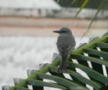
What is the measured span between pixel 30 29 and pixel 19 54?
1.25 ft

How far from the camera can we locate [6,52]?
5.73 metres

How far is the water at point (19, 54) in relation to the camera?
567cm

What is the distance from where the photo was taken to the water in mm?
5668

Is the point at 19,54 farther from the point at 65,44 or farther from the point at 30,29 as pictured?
the point at 65,44

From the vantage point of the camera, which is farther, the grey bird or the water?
the water

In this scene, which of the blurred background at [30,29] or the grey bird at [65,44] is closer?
the grey bird at [65,44]

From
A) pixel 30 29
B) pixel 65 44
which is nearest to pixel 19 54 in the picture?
pixel 30 29

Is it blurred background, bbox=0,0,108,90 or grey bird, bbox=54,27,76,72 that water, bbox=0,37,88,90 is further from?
grey bird, bbox=54,27,76,72

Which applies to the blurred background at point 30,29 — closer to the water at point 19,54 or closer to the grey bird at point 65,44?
the water at point 19,54

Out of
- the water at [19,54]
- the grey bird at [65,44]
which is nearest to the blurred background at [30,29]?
the water at [19,54]

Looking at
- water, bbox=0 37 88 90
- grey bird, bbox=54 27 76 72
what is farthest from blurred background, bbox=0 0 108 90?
grey bird, bbox=54 27 76 72

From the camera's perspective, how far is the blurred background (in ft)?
18.7

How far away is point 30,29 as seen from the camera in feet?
19.8

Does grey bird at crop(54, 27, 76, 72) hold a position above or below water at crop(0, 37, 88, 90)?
above
